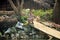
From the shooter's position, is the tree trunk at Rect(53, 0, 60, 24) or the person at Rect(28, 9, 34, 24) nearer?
the person at Rect(28, 9, 34, 24)

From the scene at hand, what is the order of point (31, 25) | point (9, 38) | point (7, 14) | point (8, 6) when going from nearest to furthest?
1. point (9, 38)
2. point (31, 25)
3. point (7, 14)
4. point (8, 6)

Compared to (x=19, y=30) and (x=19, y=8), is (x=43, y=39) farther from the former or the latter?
(x=19, y=8)

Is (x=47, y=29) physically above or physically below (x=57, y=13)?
below

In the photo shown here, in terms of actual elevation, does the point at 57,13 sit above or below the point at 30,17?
above

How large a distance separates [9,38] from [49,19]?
2039 millimetres

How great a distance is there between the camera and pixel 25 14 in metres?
8.30

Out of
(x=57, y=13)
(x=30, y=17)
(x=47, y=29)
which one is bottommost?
(x=47, y=29)

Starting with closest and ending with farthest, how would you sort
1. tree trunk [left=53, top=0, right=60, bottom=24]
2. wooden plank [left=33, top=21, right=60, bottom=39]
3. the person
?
wooden plank [left=33, top=21, right=60, bottom=39]
the person
tree trunk [left=53, top=0, right=60, bottom=24]

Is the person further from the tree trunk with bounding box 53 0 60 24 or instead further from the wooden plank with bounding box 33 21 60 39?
the tree trunk with bounding box 53 0 60 24

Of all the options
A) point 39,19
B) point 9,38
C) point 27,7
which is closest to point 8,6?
point 27,7

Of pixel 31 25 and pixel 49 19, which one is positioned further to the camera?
pixel 49 19

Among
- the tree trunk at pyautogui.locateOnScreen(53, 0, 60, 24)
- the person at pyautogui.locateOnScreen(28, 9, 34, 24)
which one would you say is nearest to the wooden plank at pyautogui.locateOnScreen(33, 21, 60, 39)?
the person at pyautogui.locateOnScreen(28, 9, 34, 24)

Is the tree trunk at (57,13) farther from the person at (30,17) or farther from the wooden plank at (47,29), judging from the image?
the person at (30,17)

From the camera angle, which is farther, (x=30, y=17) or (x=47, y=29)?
(x=30, y=17)
